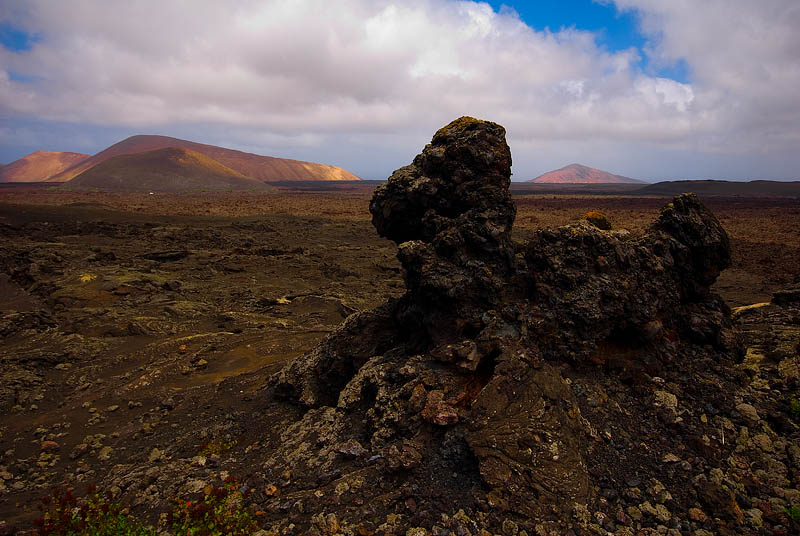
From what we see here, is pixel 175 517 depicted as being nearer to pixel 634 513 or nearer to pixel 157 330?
pixel 634 513

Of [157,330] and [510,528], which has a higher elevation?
[510,528]

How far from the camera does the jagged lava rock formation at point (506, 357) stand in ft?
13.6

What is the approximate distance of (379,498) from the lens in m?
4.13

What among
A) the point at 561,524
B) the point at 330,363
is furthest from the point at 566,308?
the point at 330,363

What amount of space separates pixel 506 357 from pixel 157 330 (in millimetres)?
10384

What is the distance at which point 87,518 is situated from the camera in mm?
4660

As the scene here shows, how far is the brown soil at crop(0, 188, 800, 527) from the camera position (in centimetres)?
647

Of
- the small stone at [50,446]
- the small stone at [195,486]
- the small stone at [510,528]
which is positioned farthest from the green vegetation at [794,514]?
the small stone at [50,446]

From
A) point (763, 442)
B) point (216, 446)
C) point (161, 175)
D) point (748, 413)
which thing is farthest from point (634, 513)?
point (161, 175)

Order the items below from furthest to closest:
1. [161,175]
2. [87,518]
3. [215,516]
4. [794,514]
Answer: [161,175] → [87,518] → [215,516] → [794,514]

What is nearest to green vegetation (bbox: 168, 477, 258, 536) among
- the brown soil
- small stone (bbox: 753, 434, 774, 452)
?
the brown soil

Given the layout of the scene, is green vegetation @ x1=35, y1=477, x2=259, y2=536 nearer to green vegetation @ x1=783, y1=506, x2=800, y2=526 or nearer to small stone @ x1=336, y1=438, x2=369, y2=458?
small stone @ x1=336, y1=438, x2=369, y2=458

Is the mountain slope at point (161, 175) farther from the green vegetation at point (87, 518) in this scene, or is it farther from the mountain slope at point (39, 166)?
the green vegetation at point (87, 518)

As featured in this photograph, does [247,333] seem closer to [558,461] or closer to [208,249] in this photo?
[558,461]
